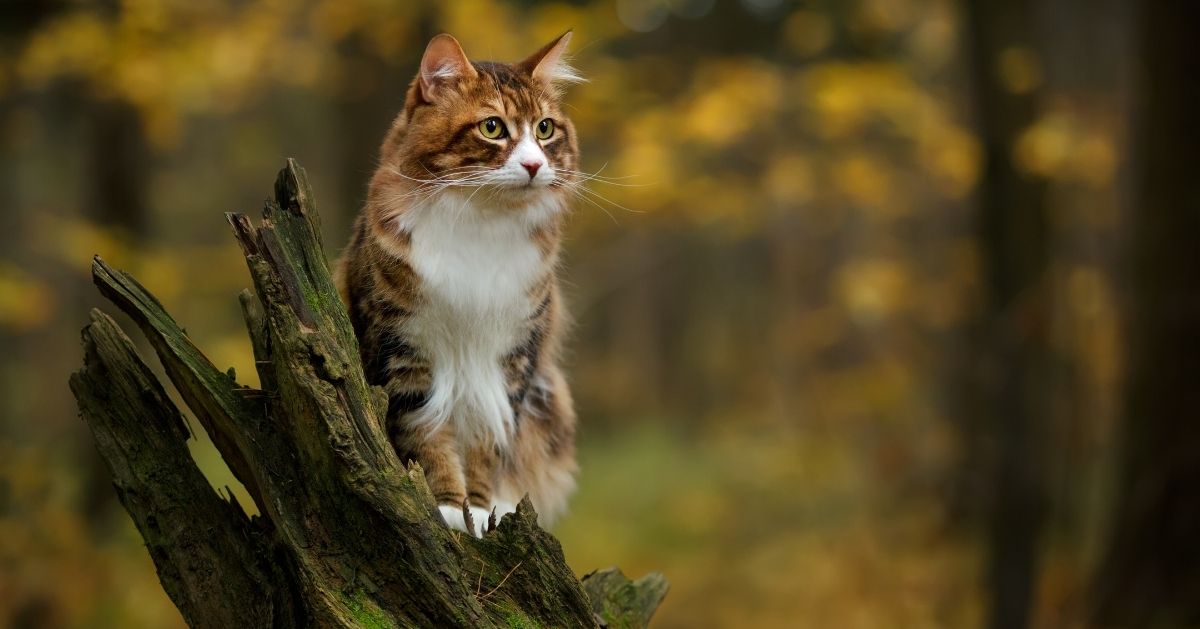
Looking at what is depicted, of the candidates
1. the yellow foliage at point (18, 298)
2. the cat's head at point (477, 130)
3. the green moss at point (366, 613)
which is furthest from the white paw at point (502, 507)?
the yellow foliage at point (18, 298)

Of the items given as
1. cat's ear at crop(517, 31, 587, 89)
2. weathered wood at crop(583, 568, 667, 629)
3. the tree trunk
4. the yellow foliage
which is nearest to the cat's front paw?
the tree trunk

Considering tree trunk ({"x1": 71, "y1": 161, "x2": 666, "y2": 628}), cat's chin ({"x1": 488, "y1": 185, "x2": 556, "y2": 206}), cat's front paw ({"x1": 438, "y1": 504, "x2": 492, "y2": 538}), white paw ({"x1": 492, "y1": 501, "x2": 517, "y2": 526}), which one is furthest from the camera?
white paw ({"x1": 492, "y1": 501, "x2": 517, "y2": 526})

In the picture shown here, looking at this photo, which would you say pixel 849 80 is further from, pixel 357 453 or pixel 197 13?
pixel 357 453

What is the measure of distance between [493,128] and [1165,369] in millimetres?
5442

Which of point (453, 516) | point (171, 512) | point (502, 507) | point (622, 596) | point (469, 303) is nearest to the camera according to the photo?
point (171, 512)

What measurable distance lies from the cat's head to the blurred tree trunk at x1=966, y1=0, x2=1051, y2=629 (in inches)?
165

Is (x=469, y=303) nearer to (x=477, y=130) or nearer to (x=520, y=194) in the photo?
(x=520, y=194)

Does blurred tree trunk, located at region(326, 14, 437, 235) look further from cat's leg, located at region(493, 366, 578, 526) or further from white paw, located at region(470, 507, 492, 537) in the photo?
white paw, located at region(470, 507, 492, 537)

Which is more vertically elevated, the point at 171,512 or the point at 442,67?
the point at 442,67

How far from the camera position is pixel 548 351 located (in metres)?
3.99

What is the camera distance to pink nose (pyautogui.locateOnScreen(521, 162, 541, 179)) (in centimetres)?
335

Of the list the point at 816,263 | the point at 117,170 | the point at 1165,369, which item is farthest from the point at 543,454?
the point at 816,263

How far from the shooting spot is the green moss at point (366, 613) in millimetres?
2730

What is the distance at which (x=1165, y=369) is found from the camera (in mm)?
6906
